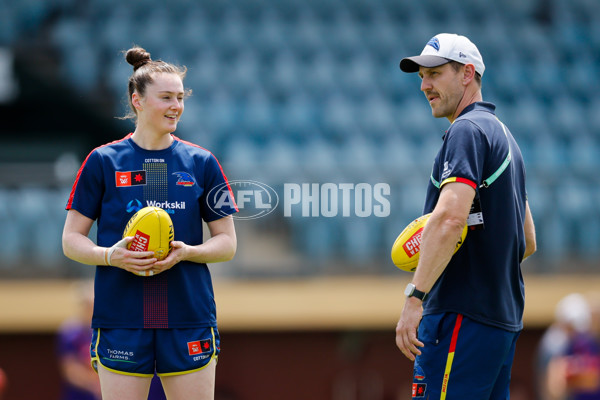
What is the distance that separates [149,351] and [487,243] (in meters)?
1.57

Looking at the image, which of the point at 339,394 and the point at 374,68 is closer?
the point at 339,394

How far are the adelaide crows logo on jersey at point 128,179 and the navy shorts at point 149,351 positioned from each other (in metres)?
0.66

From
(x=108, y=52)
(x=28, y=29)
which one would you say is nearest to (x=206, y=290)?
(x=108, y=52)

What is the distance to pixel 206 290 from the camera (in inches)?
142

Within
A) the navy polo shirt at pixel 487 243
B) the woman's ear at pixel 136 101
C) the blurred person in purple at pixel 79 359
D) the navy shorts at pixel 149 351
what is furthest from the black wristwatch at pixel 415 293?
the blurred person in purple at pixel 79 359

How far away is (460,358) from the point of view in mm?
3441

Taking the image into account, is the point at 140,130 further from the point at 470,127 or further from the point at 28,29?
the point at 28,29

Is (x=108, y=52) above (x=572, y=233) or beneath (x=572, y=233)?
above

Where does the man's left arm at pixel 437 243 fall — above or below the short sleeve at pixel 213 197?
below

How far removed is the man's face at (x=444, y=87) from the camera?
143 inches

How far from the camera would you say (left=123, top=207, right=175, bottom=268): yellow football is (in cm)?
338

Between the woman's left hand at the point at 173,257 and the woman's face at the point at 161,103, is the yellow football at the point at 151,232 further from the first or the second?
the woman's face at the point at 161,103

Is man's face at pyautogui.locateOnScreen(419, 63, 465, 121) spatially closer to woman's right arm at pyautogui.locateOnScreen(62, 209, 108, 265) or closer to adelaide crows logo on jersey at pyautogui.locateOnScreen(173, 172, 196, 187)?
adelaide crows logo on jersey at pyautogui.locateOnScreen(173, 172, 196, 187)

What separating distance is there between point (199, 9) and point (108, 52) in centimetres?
198
